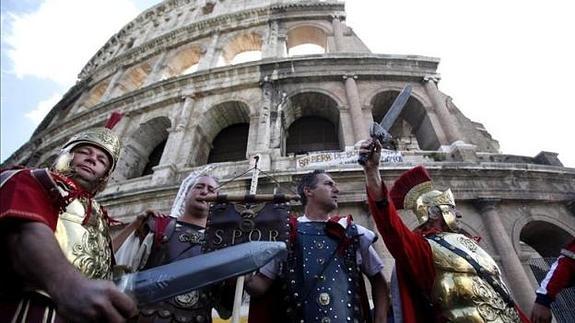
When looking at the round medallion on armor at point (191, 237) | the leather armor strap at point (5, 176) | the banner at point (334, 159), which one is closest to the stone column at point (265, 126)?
the banner at point (334, 159)

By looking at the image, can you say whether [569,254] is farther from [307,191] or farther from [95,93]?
[95,93]

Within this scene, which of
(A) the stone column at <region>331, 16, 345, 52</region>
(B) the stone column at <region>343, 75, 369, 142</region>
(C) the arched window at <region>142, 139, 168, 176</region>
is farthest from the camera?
(A) the stone column at <region>331, 16, 345, 52</region>

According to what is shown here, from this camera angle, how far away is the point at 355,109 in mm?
9867

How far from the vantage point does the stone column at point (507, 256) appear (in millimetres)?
6070

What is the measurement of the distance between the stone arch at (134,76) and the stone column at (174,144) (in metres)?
6.78

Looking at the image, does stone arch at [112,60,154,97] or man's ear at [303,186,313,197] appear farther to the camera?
stone arch at [112,60,154,97]

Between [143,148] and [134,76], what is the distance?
6986 millimetres

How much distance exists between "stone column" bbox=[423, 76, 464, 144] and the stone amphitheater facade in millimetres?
42

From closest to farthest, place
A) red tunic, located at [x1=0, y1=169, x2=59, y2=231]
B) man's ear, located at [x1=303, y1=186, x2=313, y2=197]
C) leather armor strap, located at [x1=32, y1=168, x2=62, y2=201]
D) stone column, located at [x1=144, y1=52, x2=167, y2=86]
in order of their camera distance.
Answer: red tunic, located at [x1=0, y1=169, x2=59, y2=231] → leather armor strap, located at [x1=32, y1=168, x2=62, y2=201] → man's ear, located at [x1=303, y1=186, x2=313, y2=197] → stone column, located at [x1=144, y1=52, x2=167, y2=86]

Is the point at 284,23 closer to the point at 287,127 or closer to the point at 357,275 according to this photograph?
the point at 287,127

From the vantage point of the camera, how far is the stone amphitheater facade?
25.4ft

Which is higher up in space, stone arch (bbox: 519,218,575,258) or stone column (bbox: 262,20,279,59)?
stone column (bbox: 262,20,279,59)

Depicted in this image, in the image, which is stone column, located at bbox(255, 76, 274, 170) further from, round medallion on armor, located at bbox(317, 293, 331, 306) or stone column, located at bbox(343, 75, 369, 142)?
round medallion on armor, located at bbox(317, 293, 331, 306)

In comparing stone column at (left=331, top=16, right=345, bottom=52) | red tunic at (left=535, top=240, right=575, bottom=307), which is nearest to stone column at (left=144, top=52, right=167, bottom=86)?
stone column at (left=331, top=16, right=345, bottom=52)
